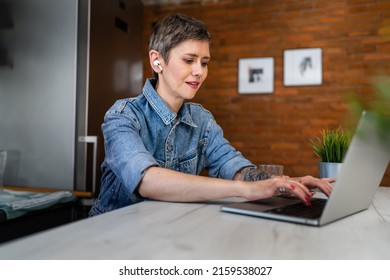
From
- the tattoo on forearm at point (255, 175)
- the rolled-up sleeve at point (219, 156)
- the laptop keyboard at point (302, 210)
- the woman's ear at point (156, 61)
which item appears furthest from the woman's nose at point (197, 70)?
the laptop keyboard at point (302, 210)

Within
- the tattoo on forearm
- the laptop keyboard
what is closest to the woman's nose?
the tattoo on forearm

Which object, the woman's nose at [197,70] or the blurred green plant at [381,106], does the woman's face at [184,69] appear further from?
the blurred green plant at [381,106]

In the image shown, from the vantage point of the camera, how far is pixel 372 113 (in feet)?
1.12

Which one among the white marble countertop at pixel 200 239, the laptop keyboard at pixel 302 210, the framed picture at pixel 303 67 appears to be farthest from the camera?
the framed picture at pixel 303 67

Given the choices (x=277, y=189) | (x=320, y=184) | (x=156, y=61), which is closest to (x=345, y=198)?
(x=277, y=189)

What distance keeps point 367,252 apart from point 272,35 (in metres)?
3.36

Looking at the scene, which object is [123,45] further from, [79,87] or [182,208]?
[182,208]

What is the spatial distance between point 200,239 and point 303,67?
3242 millimetres

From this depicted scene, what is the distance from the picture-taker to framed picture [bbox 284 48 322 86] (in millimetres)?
3531

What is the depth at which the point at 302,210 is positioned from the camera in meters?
0.80

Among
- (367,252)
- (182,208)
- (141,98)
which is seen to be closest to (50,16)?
(141,98)

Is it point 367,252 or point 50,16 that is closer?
point 367,252

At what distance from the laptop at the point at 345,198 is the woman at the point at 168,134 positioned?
16cm

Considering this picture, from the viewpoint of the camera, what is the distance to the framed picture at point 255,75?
3660 millimetres
